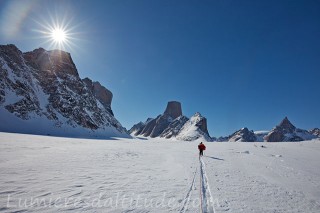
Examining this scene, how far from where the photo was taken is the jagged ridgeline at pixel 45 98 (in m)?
72.6

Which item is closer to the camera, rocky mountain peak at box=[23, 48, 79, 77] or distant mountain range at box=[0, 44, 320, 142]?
distant mountain range at box=[0, 44, 320, 142]

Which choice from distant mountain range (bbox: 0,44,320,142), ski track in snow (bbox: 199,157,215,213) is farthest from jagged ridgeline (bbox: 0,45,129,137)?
ski track in snow (bbox: 199,157,215,213)

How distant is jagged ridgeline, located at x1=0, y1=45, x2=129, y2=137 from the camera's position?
238 feet

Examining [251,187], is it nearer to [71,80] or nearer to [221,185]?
[221,185]

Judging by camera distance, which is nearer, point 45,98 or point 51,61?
point 45,98

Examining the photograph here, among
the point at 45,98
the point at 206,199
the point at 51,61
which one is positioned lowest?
the point at 206,199

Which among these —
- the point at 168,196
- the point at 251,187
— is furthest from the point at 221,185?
the point at 168,196

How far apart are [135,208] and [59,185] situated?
4.06 metres

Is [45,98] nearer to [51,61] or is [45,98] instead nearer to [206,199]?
[51,61]

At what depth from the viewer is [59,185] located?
26.3ft

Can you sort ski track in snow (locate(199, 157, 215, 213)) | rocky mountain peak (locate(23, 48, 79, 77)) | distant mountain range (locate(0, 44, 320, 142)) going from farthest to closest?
rocky mountain peak (locate(23, 48, 79, 77)), distant mountain range (locate(0, 44, 320, 142)), ski track in snow (locate(199, 157, 215, 213))

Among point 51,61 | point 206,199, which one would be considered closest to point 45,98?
point 51,61

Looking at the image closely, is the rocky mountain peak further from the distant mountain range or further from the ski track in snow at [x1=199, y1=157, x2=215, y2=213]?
the ski track in snow at [x1=199, y1=157, x2=215, y2=213]

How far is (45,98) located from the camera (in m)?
98.0
